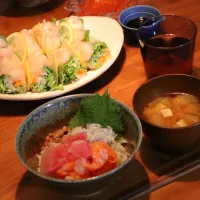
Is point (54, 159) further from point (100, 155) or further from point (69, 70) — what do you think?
point (69, 70)

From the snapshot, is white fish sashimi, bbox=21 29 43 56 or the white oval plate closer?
the white oval plate

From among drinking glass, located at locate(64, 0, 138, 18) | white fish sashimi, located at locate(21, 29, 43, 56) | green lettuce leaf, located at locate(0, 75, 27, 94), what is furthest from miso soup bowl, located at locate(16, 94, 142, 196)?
drinking glass, located at locate(64, 0, 138, 18)

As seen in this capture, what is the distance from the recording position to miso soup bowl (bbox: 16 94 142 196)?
84cm

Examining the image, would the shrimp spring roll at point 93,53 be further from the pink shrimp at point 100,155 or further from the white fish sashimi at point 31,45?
the pink shrimp at point 100,155

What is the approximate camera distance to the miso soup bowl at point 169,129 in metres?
0.94

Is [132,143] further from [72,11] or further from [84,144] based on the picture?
[72,11]

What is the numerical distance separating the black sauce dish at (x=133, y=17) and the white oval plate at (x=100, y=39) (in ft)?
0.17

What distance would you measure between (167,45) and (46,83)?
412 mm

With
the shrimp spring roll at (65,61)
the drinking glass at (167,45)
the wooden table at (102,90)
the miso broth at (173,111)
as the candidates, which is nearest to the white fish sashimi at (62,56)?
the shrimp spring roll at (65,61)

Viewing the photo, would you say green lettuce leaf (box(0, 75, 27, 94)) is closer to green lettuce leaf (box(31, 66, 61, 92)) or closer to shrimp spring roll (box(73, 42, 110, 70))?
green lettuce leaf (box(31, 66, 61, 92))

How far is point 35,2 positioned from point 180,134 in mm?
1210

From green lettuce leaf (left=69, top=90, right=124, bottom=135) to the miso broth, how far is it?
78 mm

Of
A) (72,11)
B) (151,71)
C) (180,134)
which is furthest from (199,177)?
(72,11)

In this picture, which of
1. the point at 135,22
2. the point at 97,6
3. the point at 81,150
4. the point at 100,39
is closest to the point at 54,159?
the point at 81,150
